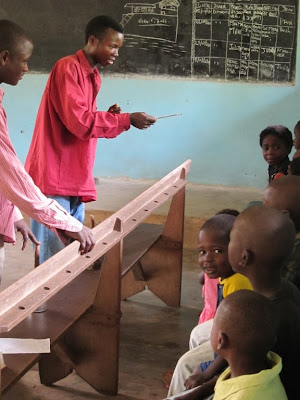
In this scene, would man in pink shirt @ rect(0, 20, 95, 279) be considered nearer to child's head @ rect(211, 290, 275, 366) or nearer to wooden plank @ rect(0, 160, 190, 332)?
wooden plank @ rect(0, 160, 190, 332)

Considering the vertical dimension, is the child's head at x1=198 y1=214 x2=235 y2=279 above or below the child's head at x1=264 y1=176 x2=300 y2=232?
below

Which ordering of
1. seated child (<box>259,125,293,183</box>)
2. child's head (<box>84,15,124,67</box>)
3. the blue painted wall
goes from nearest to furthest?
1. child's head (<box>84,15,124,67</box>)
2. seated child (<box>259,125,293,183</box>)
3. the blue painted wall

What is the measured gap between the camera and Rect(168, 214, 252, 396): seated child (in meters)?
2.43

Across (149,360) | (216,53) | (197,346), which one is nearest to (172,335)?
(149,360)

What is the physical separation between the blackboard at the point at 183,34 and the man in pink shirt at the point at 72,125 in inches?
117

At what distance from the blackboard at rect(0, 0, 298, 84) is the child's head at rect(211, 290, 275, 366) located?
491cm

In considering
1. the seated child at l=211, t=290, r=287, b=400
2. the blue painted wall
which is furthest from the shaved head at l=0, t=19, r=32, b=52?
the blue painted wall

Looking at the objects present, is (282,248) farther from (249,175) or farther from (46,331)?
(249,175)

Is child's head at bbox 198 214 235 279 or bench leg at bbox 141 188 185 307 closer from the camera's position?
child's head at bbox 198 214 235 279

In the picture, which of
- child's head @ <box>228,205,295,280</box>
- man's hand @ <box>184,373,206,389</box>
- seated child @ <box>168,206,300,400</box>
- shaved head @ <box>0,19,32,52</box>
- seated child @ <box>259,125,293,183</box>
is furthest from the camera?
seated child @ <box>259,125,293,183</box>

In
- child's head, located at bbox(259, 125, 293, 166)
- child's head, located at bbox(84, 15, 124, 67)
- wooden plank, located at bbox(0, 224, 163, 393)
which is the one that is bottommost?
wooden plank, located at bbox(0, 224, 163, 393)

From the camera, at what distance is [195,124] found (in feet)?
21.6

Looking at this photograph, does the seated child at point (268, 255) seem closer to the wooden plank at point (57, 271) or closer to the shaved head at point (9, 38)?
the wooden plank at point (57, 271)

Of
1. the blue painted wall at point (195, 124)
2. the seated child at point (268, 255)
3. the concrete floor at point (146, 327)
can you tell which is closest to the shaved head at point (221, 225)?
the seated child at point (268, 255)
